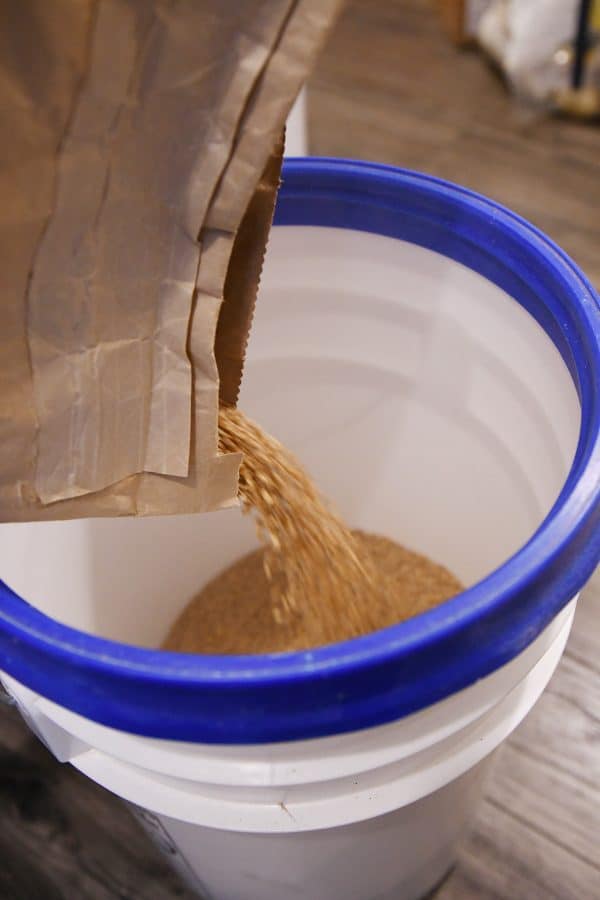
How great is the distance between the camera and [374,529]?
830mm

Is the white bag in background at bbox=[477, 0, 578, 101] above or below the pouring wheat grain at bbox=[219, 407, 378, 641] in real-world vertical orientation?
above

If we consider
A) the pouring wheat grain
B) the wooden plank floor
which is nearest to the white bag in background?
the wooden plank floor

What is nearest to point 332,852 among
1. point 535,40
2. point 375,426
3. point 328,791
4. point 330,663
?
point 328,791

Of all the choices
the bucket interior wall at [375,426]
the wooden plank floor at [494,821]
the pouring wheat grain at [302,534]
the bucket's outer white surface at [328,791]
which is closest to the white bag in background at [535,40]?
the wooden plank floor at [494,821]

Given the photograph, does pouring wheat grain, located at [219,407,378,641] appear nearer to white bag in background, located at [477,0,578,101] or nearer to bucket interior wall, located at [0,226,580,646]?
bucket interior wall, located at [0,226,580,646]

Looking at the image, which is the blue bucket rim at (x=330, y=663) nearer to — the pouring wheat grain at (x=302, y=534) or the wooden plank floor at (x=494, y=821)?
the pouring wheat grain at (x=302, y=534)

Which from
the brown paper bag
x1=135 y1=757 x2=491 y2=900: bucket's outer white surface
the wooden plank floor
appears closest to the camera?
the brown paper bag

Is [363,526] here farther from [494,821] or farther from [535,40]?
[535,40]

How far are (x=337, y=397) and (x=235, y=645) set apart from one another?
216mm

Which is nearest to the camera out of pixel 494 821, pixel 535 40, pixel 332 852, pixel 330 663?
pixel 330 663

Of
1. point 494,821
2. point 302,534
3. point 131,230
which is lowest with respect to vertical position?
point 494,821

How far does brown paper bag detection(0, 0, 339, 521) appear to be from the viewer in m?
0.36

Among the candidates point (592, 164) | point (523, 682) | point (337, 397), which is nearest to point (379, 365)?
point (337, 397)

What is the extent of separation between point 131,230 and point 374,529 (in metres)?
0.47
